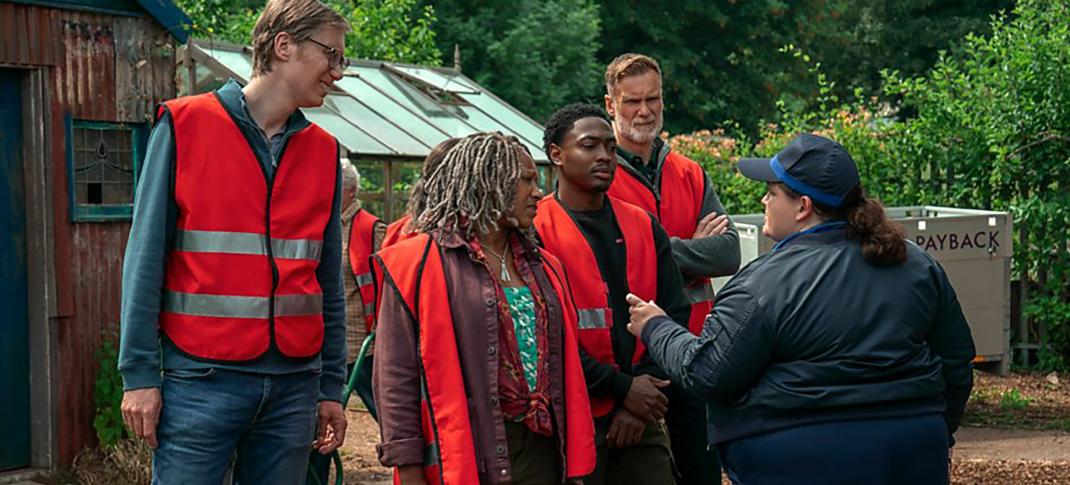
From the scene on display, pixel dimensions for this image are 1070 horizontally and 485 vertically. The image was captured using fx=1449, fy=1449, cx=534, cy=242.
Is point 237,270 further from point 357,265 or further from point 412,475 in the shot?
point 357,265

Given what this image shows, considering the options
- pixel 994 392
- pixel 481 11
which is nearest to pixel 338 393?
pixel 994 392

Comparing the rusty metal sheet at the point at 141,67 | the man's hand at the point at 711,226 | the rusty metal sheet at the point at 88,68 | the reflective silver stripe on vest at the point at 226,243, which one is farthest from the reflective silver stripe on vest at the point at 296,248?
the rusty metal sheet at the point at 141,67

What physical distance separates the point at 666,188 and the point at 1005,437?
5548mm

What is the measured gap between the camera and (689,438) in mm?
5211

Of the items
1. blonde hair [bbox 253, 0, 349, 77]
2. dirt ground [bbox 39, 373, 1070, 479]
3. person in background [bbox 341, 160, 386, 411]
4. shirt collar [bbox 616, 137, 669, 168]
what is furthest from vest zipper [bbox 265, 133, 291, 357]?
dirt ground [bbox 39, 373, 1070, 479]

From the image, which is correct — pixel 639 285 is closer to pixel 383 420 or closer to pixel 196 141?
pixel 383 420

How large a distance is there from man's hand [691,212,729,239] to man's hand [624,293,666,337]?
3.13 ft

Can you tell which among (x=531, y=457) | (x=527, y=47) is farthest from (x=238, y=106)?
(x=527, y=47)

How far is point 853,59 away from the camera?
3556 cm

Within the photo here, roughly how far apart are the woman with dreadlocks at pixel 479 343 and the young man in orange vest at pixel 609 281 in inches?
17.4

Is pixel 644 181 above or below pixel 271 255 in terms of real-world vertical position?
above

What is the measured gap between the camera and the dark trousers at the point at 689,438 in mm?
5199

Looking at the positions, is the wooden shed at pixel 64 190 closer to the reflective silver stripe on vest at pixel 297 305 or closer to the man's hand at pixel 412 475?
the reflective silver stripe on vest at pixel 297 305

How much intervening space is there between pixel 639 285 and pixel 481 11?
24.3 m
